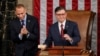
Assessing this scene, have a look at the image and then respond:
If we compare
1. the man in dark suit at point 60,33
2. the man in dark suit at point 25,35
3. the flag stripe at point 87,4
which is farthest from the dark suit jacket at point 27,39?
the flag stripe at point 87,4

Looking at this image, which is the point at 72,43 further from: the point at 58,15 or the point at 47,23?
the point at 47,23

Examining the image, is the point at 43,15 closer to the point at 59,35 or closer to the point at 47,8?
the point at 47,8

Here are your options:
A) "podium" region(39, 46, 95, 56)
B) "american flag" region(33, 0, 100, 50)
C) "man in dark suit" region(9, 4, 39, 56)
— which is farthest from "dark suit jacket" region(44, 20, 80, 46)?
"american flag" region(33, 0, 100, 50)

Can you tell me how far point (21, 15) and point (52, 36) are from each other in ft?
1.92

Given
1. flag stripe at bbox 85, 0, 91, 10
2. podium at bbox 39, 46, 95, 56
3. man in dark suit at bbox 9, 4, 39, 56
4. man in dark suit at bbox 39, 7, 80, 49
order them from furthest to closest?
flag stripe at bbox 85, 0, 91, 10 → man in dark suit at bbox 9, 4, 39, 56 → man in dark suit at bbox 39, 7, 80, 49 → podium at bbox 39, 46, 95, 56

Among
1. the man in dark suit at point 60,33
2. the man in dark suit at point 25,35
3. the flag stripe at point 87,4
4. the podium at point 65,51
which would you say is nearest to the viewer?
the podium at point 65,51

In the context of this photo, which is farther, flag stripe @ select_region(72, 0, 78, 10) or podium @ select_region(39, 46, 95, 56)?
flag stripe @ select_region(72, 0, 78, 10)

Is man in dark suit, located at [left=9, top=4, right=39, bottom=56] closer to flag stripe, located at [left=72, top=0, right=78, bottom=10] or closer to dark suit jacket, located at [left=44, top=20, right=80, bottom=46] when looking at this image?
dark suit jacket, located at [left=44, top=20, right=80, bottom=46]

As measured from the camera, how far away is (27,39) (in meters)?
6.10

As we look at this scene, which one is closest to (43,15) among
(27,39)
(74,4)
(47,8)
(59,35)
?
(47,8)

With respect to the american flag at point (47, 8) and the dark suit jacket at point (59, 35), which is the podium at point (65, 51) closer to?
the dark suit jacket at point (59, 35)

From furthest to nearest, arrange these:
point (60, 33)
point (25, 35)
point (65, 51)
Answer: point (25, 35), point (60, 33), point (65, 51)

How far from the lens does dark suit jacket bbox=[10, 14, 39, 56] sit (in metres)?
6.08

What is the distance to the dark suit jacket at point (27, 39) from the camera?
239 inches
